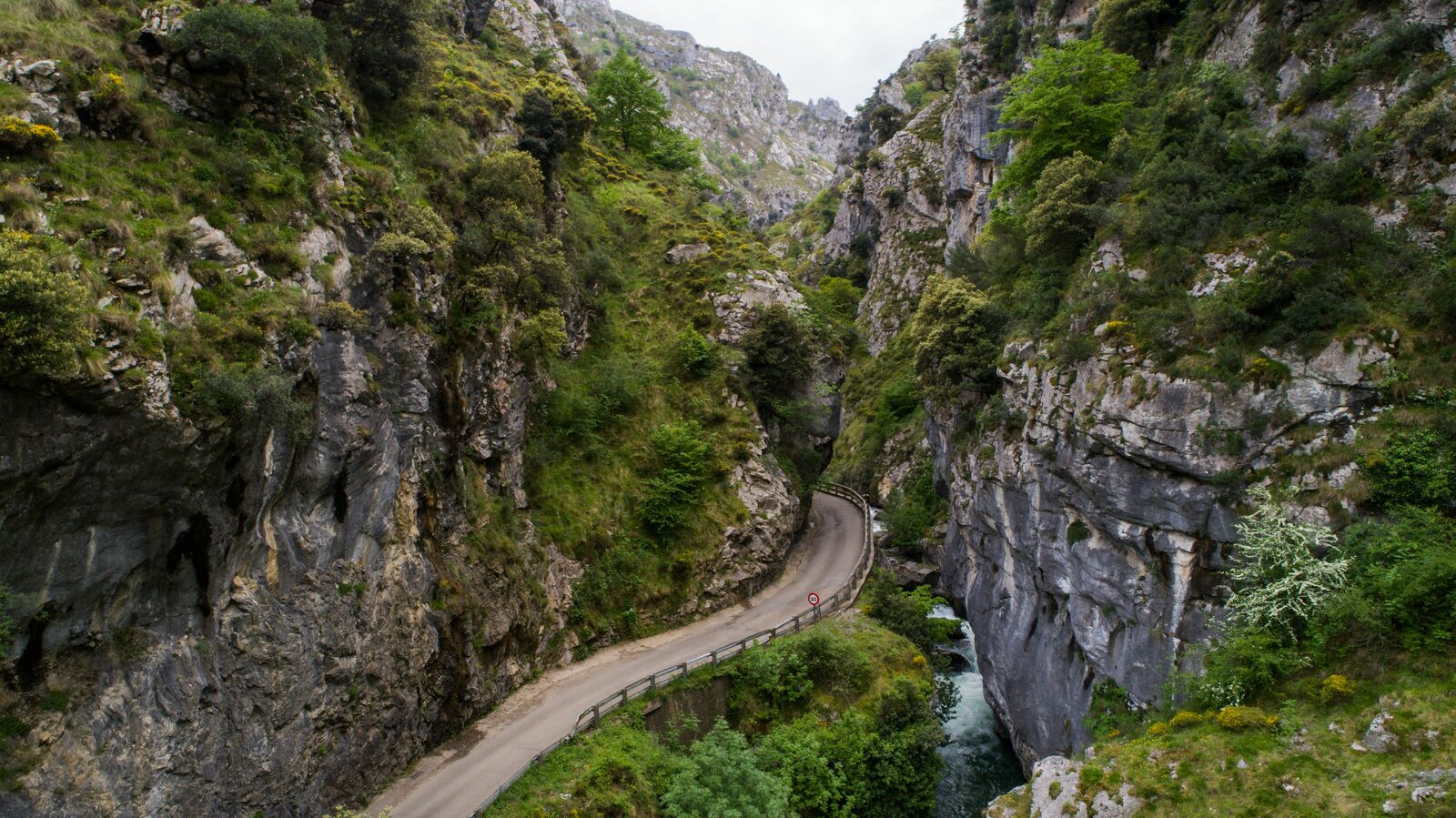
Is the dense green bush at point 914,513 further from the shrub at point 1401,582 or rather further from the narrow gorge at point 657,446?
the shrub at point 1401,582

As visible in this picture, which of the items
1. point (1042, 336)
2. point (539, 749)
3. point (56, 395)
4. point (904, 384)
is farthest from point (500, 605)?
point (904, 384)

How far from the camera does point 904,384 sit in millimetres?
54688

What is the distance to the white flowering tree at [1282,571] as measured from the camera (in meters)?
15.4

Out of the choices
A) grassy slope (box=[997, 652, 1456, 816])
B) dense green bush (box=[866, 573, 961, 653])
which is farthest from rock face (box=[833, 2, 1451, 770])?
grassy slope (box=[997, 652, 1456, 816])

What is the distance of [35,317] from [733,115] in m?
172

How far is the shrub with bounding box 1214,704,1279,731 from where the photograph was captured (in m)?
14.8

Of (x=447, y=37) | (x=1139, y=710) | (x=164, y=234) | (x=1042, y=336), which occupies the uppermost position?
(x=447, y=37)

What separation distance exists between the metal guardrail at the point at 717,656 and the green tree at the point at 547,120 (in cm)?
2333

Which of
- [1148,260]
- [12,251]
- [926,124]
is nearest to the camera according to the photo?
[12,251]

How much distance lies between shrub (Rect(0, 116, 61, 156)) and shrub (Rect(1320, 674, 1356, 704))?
2830 centimetres

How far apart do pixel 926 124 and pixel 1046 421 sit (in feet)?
181

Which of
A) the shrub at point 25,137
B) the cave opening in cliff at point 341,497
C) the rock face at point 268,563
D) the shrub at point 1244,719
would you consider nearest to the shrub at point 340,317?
the rock face at point 268,563

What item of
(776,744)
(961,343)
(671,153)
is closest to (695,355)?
(961,343)

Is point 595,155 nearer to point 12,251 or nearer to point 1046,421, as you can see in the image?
point 1046,421
